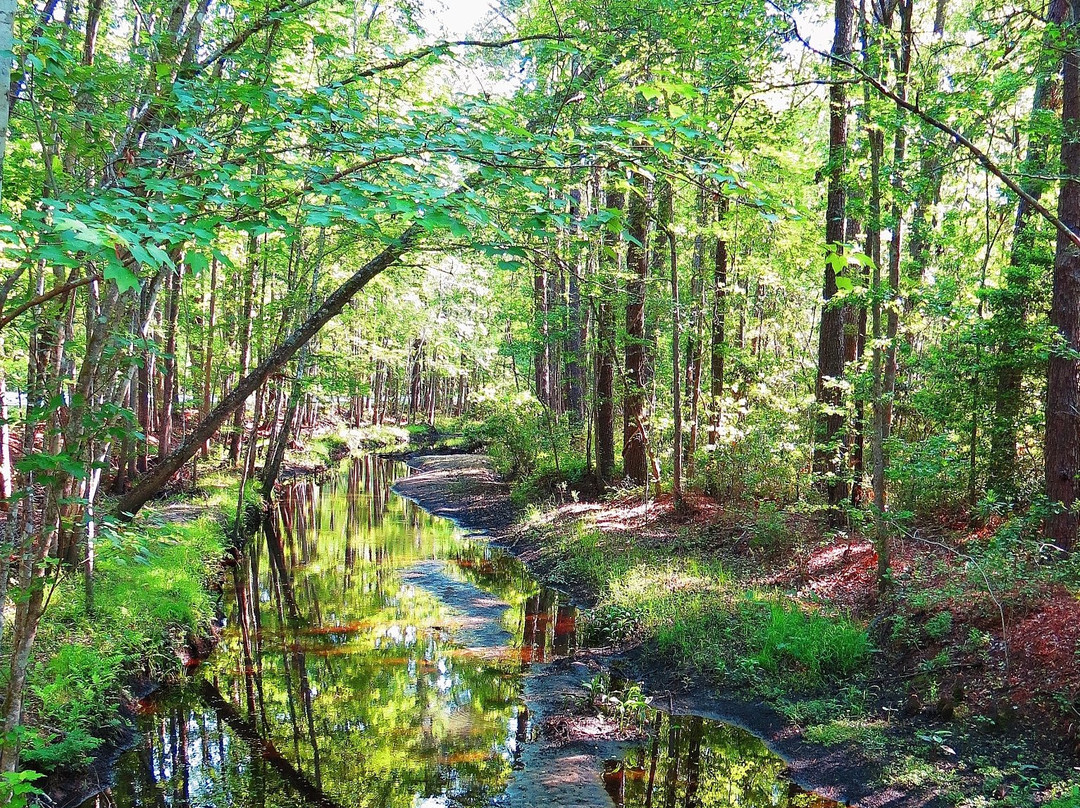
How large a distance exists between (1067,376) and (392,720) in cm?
841

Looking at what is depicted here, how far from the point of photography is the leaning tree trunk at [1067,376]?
7410mm

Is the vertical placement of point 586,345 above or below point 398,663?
above

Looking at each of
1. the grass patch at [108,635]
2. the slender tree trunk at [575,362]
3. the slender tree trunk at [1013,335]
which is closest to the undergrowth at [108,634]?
the grass patch at [108,635]

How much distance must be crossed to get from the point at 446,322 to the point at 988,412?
22.1 metres

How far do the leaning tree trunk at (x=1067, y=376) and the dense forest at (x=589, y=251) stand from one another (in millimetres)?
28

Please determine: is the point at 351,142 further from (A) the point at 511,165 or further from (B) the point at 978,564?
(B) the point at 978,564

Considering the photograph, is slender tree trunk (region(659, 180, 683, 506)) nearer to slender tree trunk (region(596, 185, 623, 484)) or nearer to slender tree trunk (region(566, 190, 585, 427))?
slender tree trunk (region(596, 185, 623, 484))

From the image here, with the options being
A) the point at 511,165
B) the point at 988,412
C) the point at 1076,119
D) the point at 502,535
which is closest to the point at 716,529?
the point at 988,412

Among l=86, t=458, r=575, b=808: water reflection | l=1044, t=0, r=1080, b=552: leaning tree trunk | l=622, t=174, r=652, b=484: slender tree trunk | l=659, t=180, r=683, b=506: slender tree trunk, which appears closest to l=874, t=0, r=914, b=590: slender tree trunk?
l=1044, t=0, r=1080, b=552: leaning tree trunk

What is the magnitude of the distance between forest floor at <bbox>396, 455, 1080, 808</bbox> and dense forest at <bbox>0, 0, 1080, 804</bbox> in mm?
125

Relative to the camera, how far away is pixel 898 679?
7090 millimetres

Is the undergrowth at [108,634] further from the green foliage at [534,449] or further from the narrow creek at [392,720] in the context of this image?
the green foliage at [534,449]

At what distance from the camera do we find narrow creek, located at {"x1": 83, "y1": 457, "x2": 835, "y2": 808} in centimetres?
611

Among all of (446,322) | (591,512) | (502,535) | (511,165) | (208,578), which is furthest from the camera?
(446,322)
